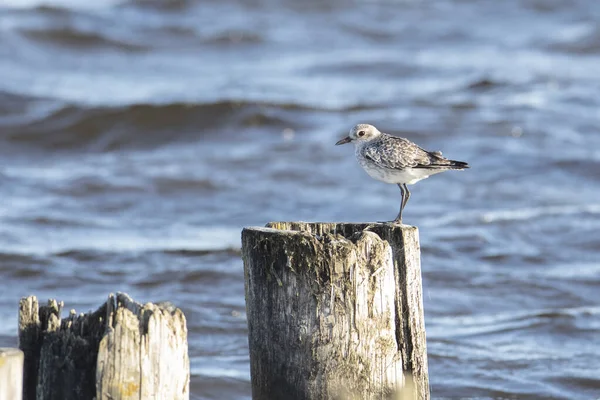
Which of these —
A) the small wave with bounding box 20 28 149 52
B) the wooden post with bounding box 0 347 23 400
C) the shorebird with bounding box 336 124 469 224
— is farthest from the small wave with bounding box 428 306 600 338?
the small wave with bounding box 20 28 149 52

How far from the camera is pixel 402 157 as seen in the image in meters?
6.40

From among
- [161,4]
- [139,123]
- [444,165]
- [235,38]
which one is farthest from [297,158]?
[161,4]

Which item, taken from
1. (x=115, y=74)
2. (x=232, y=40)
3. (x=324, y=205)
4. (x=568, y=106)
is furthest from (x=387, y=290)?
(x=232, y=40)

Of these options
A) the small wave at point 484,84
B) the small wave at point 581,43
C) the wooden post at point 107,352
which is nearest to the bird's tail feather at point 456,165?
the wooden post at point 107,352

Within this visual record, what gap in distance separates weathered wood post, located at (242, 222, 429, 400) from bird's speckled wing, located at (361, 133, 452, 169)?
6.63 feet

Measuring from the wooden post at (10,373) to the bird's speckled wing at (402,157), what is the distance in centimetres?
341

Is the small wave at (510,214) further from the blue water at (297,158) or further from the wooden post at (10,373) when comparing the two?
the wooden post at (10,373)

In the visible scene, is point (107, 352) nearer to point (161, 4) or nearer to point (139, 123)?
point (139, 123)

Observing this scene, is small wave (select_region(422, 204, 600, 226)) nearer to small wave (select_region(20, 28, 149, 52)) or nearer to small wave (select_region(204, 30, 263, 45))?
small wave (select_region(204, 30, 263, 45))

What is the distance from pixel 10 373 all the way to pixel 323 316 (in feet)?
4.38

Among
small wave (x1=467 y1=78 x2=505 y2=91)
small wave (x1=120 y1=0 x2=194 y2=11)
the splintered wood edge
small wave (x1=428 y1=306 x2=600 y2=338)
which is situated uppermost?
small wave (x1=120 y1=0 x2=194 y2=11)

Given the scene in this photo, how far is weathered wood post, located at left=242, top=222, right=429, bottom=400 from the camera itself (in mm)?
4199

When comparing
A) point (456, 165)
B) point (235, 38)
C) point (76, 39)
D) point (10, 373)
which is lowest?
point (10, 373)

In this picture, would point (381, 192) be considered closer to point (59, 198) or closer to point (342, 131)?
point (342, 131)
